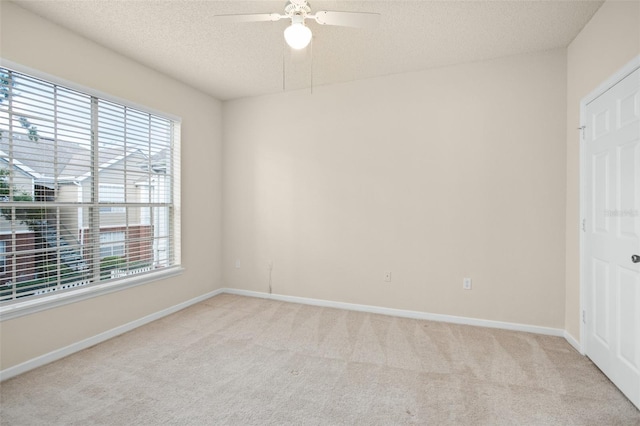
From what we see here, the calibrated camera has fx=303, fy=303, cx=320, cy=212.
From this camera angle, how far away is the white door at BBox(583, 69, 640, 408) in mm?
1928

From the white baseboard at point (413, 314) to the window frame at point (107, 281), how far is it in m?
1.16

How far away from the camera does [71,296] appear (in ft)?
8.45

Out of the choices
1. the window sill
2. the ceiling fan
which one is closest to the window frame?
the window sill

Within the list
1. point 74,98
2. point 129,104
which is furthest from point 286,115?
point 74,98

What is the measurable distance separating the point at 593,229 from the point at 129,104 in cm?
430

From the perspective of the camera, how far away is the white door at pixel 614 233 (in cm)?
193

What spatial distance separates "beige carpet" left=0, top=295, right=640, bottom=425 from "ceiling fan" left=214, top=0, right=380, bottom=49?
7.86 ft

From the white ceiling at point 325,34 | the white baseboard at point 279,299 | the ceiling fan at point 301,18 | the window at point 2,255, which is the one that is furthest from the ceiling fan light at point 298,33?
the white baseboard at point 279,299

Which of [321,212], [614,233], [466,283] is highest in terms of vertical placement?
[321,212]

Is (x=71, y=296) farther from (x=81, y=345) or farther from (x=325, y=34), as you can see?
(x=325, y=34)

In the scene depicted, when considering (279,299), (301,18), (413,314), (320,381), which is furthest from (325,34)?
(279,299)

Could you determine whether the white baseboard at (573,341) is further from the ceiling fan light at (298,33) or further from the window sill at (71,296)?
the window sill at (71,296)

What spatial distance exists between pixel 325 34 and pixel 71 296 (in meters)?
3.11

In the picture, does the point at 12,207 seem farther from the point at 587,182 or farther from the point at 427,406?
the point at 587,182
